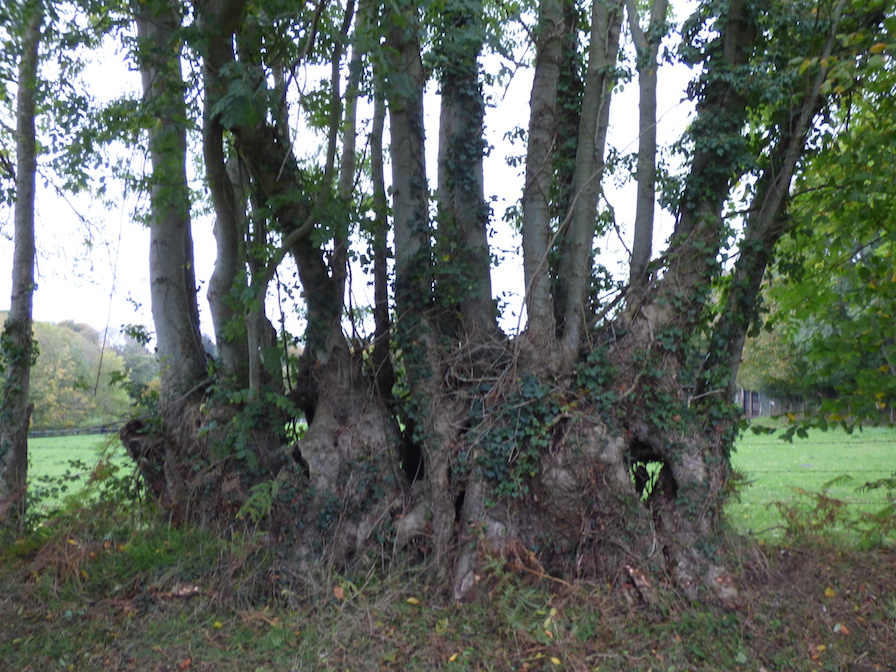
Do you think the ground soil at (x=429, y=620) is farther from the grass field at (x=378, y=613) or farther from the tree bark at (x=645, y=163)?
the tree bark at (x=645, y=163)

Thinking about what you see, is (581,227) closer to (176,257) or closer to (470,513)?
(470,513)

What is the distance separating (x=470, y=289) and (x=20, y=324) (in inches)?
208

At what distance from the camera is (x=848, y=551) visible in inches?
283

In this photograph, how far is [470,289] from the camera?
7.39 metres

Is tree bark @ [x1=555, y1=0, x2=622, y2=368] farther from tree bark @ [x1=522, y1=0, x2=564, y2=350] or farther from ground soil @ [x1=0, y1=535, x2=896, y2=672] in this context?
ground soil @ [x1=0, y1=535, x2=896, y2=672]

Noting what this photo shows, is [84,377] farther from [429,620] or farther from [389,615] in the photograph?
[429,620]

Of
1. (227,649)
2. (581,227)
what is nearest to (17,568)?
(227,649)

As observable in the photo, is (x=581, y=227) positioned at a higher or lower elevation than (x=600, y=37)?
lower

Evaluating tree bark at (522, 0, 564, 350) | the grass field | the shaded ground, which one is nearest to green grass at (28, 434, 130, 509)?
the grass field

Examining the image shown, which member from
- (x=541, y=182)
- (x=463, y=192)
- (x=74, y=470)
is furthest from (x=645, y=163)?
(x=74, y=470)

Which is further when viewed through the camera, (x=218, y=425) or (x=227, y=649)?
(x=218, y=425)

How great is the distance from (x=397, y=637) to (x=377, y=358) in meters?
3.01

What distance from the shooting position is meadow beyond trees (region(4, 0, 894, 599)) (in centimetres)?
659

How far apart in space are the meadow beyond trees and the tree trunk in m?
1.15
